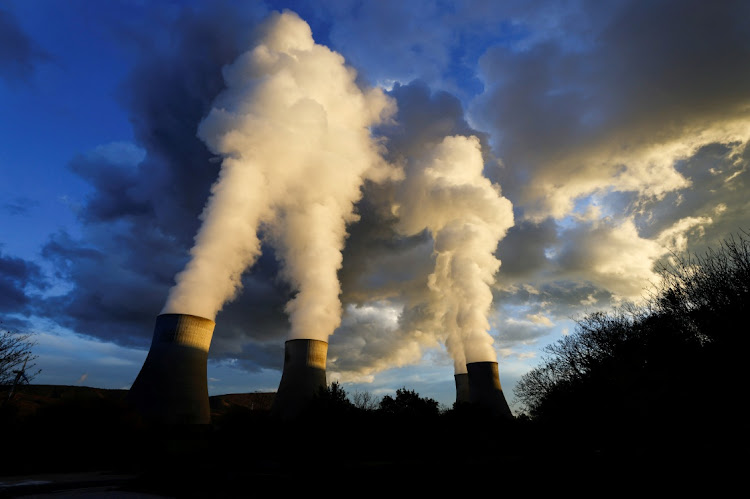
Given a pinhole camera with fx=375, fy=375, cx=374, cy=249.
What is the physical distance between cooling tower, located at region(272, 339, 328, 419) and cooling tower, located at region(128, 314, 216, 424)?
13.9ft

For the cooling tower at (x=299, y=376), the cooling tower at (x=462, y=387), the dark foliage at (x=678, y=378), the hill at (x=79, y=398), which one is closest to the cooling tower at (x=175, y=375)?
the hill at (x=79, y=398)

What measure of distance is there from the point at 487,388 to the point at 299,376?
13.8 m

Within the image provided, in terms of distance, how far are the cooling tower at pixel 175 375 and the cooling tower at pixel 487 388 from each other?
17.6 metres

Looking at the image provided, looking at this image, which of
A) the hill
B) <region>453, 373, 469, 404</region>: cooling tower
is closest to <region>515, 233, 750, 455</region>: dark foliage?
<region>453, 373, 469, 404</region>: cooling tower

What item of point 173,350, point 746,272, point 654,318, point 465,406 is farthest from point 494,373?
point 173,350

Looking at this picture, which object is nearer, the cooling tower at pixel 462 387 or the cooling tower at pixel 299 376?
the cooling tower at pixel 299 376

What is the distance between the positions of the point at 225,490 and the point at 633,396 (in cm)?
1403

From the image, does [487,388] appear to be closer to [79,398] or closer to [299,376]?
[299,376]

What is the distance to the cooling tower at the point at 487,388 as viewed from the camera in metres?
25.8

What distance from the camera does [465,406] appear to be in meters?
23.8

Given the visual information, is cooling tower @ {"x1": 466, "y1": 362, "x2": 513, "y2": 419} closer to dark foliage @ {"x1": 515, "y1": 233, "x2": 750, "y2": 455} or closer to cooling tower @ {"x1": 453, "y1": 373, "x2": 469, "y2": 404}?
dark foliage @ {"x1": 515, "y1": 233, "x2": 750, "y2": 455}

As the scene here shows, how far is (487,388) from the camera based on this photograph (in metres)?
26.8

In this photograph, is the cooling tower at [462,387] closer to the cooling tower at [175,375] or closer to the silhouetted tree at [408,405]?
the silhouetted tree at [408,405]

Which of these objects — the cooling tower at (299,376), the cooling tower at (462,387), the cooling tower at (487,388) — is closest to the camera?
the cooling tower at (299,376)
